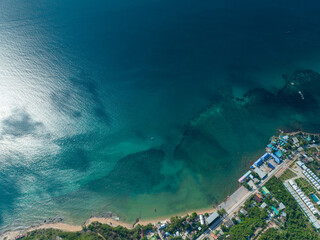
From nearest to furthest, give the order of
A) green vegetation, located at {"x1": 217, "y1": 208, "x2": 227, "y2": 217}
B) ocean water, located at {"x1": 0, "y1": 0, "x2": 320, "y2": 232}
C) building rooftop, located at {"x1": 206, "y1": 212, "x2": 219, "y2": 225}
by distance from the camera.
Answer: building rooftop, located at {"x1": 206, "y1": 212, "x2": 219, "y2": 225}, green vegetation, located at {"x1": 217, "y1": 208, "x2": 227, "y2": 217}, ocean water, located at {"x1": 0, "y1": 0, "x2": 320, "y2": 232}

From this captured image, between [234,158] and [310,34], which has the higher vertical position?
[310,34]

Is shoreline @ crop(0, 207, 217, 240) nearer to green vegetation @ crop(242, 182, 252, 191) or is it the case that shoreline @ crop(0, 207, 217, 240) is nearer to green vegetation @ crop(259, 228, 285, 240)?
green vegetation @ crop(242, 182, 252, 191)

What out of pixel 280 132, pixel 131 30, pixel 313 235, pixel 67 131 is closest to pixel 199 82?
pixel 280 132

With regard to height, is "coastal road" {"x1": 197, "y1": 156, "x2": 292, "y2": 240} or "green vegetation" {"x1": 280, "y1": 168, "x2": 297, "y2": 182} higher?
"coastal road" {"x1": 197, "y1": 156, "x2": 292, "y2": 240}

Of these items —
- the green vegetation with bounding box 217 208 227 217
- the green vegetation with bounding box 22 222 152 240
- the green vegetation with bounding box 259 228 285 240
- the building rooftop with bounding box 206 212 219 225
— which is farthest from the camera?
the green vegetation with bounding box 217 208 227 217

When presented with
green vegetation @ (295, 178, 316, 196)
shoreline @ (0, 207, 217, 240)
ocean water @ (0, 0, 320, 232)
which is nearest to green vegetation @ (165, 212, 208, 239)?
shoreline @ (0, 207, 217, 240)

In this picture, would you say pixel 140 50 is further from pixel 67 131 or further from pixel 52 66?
pixel 67 131
